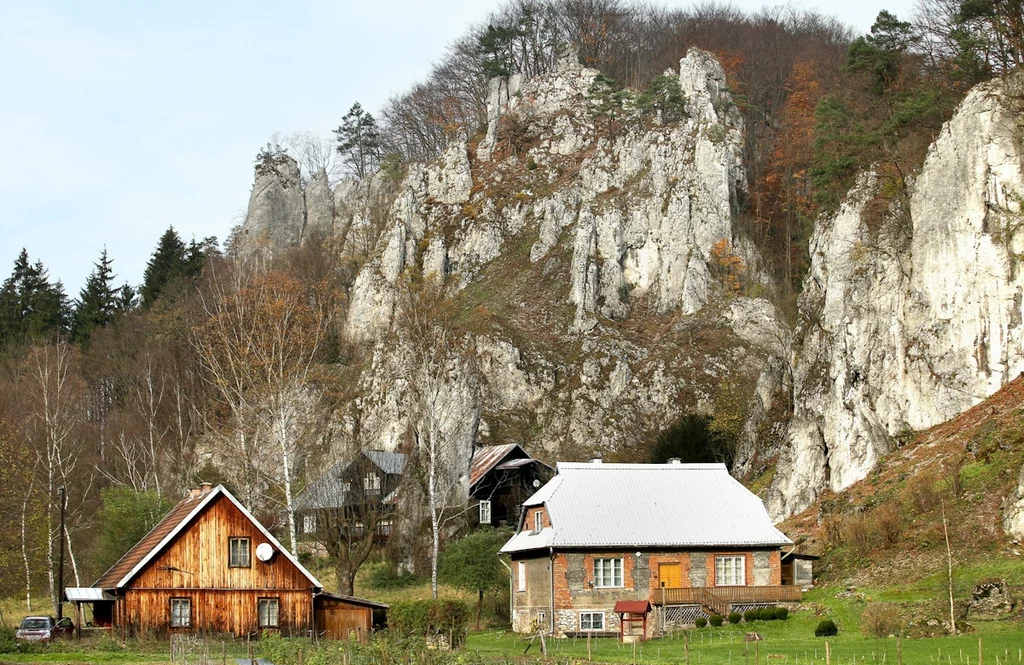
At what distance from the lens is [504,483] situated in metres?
69.7

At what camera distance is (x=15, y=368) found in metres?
82.3

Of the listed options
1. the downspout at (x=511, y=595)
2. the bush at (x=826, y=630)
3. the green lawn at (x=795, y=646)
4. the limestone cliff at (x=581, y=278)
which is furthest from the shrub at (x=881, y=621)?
the limestone cliff at (x=581, y=278)

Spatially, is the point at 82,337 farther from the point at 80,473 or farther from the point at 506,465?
the point at 506,465

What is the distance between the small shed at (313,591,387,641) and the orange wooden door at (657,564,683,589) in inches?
464

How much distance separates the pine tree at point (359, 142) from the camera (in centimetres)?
12531

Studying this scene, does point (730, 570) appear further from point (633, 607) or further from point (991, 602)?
point (991, 602)

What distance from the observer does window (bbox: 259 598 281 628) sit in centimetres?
4195

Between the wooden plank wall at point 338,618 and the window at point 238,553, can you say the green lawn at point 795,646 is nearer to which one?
the wooden plank wall at point 338,618

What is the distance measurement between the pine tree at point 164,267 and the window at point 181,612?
201 feet

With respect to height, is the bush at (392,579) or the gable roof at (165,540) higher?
the gable roof at (165,540)

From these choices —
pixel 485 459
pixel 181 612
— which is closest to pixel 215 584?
pixel 181 612

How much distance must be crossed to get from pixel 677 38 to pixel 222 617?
274 ft

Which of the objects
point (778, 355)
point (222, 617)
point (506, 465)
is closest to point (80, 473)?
point (506, 465)

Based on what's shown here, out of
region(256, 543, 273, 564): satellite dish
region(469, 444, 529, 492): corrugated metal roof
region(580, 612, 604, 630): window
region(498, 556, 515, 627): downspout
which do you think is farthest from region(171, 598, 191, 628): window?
region(469, 444, 529, 492): corrugated metal roof
